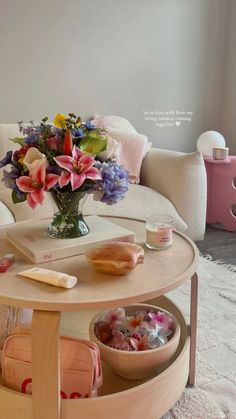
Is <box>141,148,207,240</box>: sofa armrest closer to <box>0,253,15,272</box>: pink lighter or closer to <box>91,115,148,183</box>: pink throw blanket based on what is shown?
<box>91,115,148,183</box>: pink throw blanket

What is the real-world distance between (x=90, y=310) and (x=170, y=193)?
1366mm

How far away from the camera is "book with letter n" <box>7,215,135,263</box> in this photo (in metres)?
1.11

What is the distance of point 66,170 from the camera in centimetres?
105

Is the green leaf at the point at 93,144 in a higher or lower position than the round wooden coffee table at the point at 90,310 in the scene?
higher

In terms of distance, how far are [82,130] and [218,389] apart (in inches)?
33.6

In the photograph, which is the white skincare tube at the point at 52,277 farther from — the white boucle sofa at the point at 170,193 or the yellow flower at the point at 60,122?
the white boucle sofa at the point at 170,193

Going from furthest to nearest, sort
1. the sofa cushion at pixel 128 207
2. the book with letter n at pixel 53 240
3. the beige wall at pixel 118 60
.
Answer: the beige wall at pixel 118 60, the sofa cushion at pixel 128 207, the book with letter n at pixel 53 240

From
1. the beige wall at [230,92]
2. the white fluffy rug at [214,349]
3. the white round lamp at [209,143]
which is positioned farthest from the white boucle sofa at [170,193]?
the beige wall at [230,92]

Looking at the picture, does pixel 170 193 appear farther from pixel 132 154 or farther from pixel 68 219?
pixel 68 219

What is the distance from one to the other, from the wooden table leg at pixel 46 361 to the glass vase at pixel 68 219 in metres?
0.34

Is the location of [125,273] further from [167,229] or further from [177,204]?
[177,204]

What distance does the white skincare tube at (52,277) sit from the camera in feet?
3.14

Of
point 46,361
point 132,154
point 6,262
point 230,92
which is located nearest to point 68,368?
point 46,361

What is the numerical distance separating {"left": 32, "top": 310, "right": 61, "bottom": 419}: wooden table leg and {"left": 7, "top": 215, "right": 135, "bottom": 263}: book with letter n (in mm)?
229
